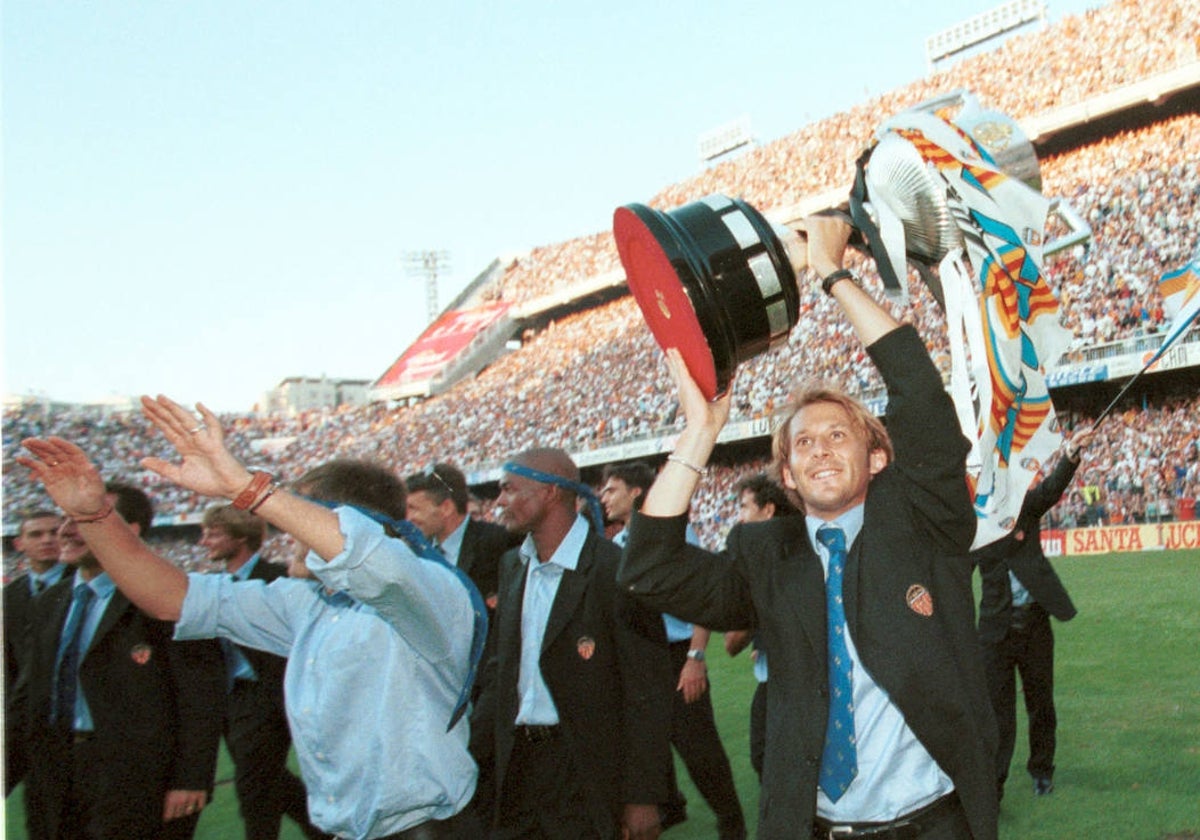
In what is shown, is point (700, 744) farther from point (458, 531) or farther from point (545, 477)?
point (545, 477)

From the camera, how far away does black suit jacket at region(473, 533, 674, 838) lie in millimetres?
3670

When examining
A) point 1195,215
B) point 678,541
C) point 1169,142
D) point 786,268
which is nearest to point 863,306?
point 786,268

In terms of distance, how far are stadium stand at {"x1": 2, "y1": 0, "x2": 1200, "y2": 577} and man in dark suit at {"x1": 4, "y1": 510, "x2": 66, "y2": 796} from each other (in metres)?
12.2

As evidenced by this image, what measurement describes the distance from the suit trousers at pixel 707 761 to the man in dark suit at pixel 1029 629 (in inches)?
58.5

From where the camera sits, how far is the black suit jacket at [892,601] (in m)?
2.21

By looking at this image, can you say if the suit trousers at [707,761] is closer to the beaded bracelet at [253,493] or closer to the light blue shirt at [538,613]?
the light blue shirt at [538,613]

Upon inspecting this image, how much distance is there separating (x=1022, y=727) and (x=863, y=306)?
5522 mm

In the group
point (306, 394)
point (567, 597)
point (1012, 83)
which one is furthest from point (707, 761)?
point (306, 394)

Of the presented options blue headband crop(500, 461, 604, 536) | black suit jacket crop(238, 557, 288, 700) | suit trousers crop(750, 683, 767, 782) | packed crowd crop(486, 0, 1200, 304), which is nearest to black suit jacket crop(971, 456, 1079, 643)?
suit trousers crop(750, 683, 767, 782)

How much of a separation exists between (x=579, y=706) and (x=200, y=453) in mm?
1824

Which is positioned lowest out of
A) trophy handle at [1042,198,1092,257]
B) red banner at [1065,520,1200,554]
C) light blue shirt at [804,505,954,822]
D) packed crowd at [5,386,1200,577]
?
red banner at [1065,520,1200,554]

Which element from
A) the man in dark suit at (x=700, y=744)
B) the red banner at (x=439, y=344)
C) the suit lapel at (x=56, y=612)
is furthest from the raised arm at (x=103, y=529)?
the red banner at (x=439, y=344)

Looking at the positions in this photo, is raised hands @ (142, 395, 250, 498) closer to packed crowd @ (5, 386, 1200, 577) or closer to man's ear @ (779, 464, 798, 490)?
man's ear @ (779, 464, 798, 490)

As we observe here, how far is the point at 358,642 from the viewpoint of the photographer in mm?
2691
